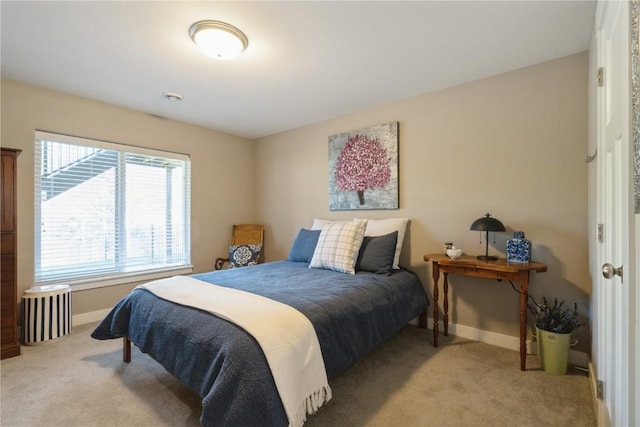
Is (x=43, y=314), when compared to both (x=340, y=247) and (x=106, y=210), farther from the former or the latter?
(x=340, y=247)

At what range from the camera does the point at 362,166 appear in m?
3.34

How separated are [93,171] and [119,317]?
1906 mm

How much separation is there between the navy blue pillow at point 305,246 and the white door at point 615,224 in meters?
2.25

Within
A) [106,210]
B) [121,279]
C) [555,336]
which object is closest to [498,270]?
[555,336]

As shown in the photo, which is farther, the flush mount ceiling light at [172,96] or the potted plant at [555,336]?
the flush mount ceiling light at [172,96]

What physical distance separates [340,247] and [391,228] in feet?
1.92

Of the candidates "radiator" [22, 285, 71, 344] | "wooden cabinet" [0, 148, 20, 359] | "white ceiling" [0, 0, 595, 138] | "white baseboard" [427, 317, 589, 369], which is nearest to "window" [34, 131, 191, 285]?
"radiator" [22, 285, 71, 344]

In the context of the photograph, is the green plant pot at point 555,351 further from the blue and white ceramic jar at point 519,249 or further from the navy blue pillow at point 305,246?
the navy blue pillow at point 305,246

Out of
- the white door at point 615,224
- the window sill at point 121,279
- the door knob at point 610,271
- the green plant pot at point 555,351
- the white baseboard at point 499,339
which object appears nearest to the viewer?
the white door at point 615,224

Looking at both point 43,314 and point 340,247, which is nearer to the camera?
point 43,314

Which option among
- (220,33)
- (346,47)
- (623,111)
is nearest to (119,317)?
(220,33)

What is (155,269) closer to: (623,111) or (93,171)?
(93,171)

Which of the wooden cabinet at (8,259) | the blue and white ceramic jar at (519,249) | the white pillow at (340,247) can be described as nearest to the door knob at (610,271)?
the blue and white ceramic jar at (519,249)

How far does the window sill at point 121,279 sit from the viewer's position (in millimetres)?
2991
